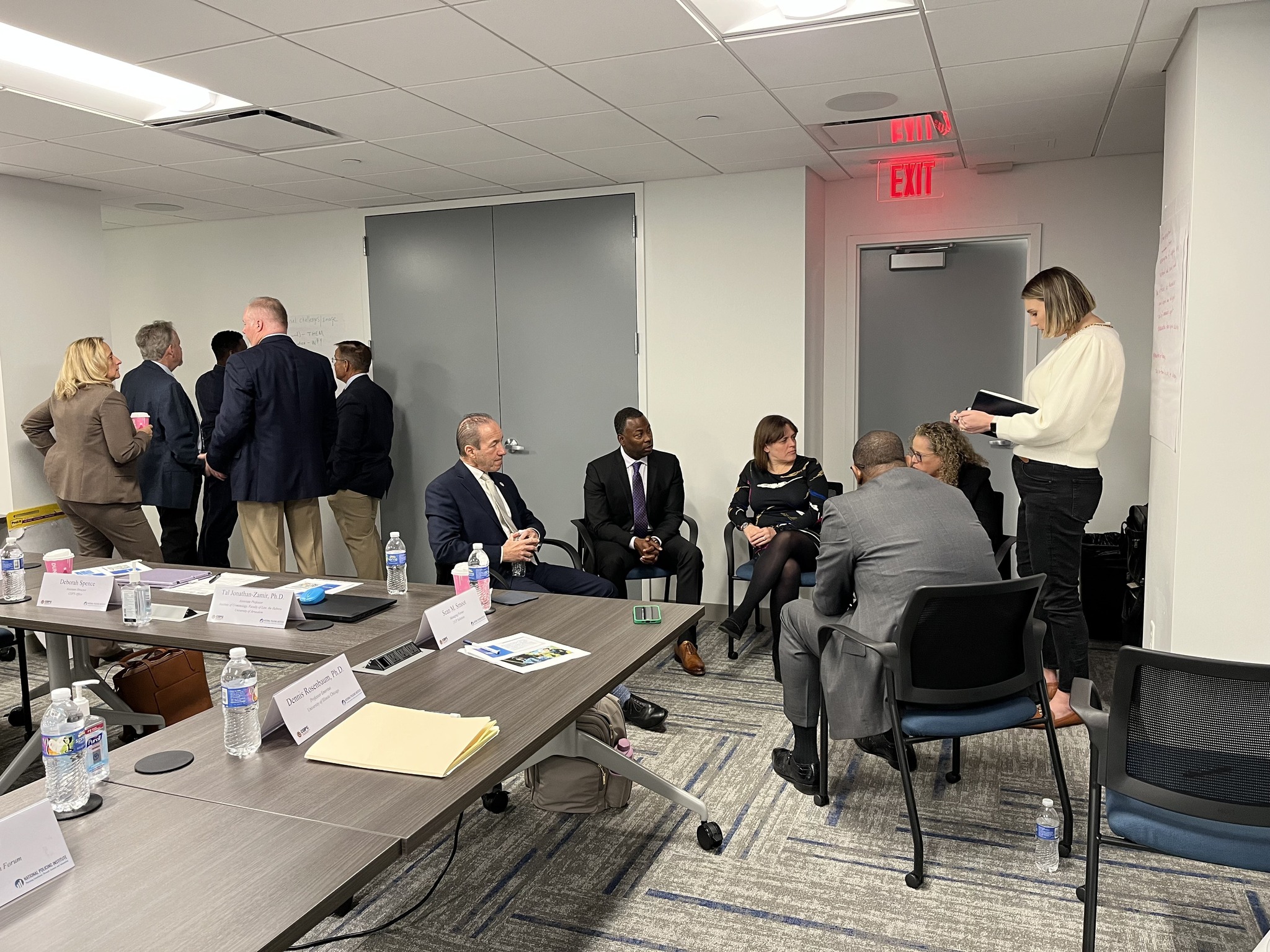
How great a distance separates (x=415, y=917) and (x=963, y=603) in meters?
1.73

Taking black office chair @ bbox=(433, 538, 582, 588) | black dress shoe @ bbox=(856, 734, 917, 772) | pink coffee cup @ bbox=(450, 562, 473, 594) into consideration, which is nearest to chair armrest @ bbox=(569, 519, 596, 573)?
black office chair @ bbox=(433, 538, 582, 588)

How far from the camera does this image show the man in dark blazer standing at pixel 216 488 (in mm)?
5879

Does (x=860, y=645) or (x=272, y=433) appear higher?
(x=272, y=433)

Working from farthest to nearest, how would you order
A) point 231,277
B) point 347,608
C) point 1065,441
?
1. point 231,277
2. point 1065,441
3. point 347,608

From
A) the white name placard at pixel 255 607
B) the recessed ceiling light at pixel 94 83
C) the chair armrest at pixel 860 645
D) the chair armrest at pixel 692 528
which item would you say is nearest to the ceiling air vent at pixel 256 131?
the recessed ceiling light at pixel 94 83

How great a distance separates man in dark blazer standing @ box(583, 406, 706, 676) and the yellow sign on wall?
297cm

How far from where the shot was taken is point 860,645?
2893mm

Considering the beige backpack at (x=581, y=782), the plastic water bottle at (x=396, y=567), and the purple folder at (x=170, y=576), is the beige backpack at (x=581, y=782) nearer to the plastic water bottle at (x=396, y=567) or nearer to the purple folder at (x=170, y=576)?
the plastic water bottle at (x=396, y=567)

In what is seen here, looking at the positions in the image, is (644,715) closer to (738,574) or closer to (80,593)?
(738,574)

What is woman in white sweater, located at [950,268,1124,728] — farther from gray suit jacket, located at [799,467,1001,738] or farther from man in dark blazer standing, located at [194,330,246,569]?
man in dark blazer standing, located at [194,330,246,569]

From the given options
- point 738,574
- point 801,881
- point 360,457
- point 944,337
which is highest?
point 944,337

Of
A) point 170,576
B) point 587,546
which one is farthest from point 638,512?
point 170,576

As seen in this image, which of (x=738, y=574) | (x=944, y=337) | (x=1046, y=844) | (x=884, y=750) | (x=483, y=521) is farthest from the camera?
(x=944, y=337)

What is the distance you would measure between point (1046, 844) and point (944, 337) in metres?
3.54
